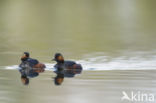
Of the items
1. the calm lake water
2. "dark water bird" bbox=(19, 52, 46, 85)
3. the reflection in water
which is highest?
the calm lake water

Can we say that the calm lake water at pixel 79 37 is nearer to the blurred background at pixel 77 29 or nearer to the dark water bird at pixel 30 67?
the blurred background at pixel 77 29

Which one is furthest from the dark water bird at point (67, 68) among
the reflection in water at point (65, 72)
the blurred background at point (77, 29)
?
the blurred background at point (77, 29)

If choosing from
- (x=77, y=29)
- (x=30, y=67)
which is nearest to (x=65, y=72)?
(x=30, y=67)

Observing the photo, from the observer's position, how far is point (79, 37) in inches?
833

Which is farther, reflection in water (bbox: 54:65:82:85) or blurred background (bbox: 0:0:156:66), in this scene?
blurred background (bbox: 0:0:156:66)

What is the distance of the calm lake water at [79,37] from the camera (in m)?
11.7

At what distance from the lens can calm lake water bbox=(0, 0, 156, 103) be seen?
38.2 feet

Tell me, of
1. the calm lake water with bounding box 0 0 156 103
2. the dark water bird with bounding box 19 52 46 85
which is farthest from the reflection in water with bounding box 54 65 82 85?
the dark water bird with bounding box 19 52 46 85

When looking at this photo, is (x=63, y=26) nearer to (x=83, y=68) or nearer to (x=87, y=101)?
(x=83, y=68)

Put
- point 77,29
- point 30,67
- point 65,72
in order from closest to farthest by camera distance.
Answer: point 65,72, point 30,67, point 77,29

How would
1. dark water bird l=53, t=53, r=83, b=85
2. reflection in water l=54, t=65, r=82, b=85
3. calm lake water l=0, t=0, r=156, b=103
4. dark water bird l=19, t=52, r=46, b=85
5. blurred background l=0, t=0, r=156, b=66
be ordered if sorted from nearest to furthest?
calm lake water l=0, t=0, r=156, b=103 → reflection in water l=54, t=65, r=82, b=85 → dark water bird l=53, t=53, r=83, b=85 → dark water bird l=19, t=52, r=46, b=85 → blurred background l=0, t=0, r=156, b=66

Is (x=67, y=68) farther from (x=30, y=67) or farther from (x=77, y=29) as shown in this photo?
(x=77, y=29)

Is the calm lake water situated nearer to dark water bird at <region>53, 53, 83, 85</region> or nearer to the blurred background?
the blurred background

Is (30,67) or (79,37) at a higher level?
(79,37)
